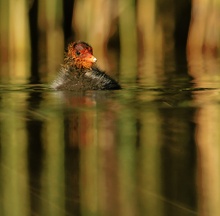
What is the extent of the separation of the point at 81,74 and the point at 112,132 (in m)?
3.06

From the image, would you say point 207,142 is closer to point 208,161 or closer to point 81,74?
point 208,161

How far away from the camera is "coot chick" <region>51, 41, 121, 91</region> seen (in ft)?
29.5

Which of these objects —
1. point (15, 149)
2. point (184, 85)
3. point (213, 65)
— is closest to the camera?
point (15, 149)

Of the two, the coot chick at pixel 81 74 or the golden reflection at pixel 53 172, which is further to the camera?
the coot chick at pixel 81 74

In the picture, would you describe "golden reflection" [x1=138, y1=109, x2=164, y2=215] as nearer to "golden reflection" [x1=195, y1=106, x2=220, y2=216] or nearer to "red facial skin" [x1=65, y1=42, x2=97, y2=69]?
"golden reflection" [x1=195, y1=106, x2=220, y2=216]

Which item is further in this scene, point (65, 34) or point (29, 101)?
point (65, 34)

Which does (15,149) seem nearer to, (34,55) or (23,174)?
(23,174)

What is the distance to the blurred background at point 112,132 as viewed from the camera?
13.7 ft

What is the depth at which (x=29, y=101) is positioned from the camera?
27.1 feet

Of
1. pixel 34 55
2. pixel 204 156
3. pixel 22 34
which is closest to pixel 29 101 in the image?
pixel 204 156

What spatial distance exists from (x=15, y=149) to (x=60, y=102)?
8.55 feet

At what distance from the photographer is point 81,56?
30.5ft

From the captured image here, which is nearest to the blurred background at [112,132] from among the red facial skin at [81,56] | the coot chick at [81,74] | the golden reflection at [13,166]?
the golden reflection at [13,166]

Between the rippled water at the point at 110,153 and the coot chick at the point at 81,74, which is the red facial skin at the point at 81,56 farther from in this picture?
the rippled water at the point at 110,153
